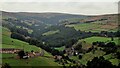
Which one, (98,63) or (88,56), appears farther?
(88,56)

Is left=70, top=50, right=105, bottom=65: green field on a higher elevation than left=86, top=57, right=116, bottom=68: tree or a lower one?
lower

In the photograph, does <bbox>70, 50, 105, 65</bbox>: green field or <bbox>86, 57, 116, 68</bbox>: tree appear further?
<bbox>70, 50, 105, 65</bbox>: green field

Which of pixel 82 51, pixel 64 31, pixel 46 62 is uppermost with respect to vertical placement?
pixel 46 62

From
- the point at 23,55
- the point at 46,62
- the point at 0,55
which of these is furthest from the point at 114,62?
the point at 0,55

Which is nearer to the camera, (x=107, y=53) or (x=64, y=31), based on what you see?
(x=107, y=53)

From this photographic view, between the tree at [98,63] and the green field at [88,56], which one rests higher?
the tree at [98,63]

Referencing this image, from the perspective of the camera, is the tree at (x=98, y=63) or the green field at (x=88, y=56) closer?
the tree at (x=98, y=63)

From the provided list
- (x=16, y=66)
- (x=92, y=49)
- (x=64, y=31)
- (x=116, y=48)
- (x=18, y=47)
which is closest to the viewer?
(x=16, y=66)

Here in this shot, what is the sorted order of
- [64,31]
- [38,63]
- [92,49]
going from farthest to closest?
1. [64,31]
2. [92,49]
3. [38,63]

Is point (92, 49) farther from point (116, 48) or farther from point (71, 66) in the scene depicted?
point (71, 66)

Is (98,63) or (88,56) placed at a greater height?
(98,63)

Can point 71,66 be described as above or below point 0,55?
below
